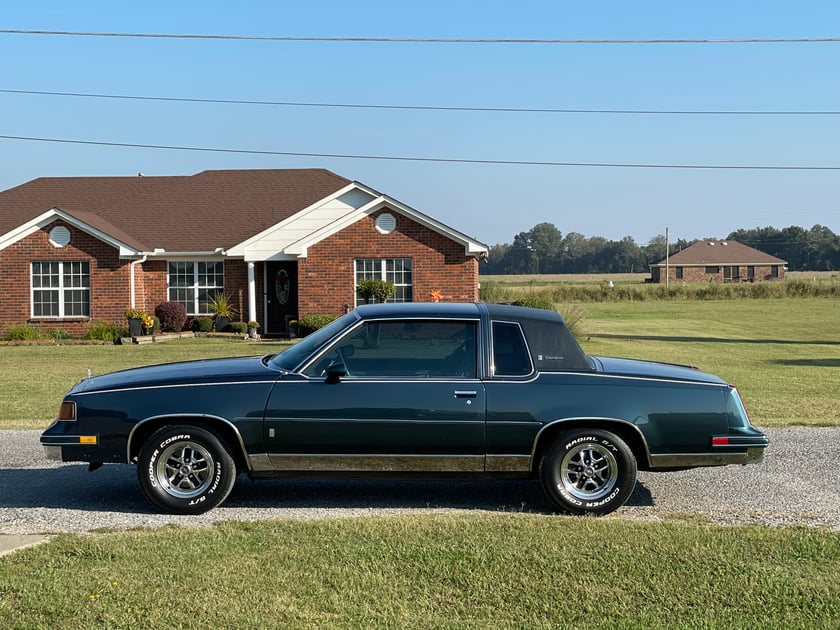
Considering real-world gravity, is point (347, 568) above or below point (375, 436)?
below

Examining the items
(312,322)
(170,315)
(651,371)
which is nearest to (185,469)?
(651,371)

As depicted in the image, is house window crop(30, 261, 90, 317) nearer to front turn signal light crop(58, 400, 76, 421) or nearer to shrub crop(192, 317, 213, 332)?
shrub crop(192, 317, 213, 332)

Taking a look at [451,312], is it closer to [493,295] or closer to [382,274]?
[382,274]

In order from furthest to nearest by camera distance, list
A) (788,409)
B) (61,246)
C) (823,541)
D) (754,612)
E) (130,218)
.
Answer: (130,218)
(61,246)
(788,409)
(823,541)
(754,612)

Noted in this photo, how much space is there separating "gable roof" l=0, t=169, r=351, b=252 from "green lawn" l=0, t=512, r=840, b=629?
82.6 ft

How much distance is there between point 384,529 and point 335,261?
2321 cm

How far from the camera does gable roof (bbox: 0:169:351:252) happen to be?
Result: 31.7 meters

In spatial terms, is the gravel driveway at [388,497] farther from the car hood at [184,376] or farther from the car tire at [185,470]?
the car hood at [184,376]

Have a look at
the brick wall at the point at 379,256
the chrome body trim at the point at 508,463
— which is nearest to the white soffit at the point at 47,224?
the brick wall at the point at 379,256

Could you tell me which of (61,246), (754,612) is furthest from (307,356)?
(61,246)

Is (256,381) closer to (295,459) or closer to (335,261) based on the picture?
(295,459)

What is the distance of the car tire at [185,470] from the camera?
25.1 ft

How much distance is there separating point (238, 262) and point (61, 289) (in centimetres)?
524

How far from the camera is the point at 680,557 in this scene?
6203 millimetres
